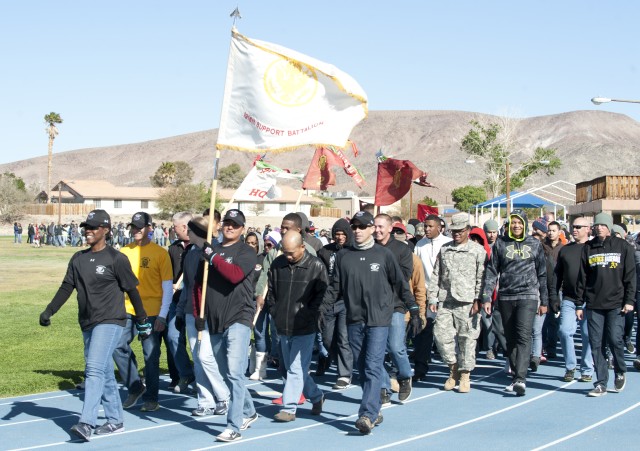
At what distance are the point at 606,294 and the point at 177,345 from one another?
4.73m

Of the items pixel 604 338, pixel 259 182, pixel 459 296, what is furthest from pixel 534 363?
pixel 259 182

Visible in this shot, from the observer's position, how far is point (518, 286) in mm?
10133

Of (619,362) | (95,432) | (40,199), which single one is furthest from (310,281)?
(40,199)

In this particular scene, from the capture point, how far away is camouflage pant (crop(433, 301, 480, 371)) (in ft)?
33.4

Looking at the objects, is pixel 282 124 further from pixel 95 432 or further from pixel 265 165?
pixel 265 165

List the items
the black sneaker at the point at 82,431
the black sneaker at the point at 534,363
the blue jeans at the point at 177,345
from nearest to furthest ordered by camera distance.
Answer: the black sneaker at the point at 82,431 → the blue jeans at the point at 177,345 → the black sneaker at the point at 534,363

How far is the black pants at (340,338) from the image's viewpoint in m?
10.8

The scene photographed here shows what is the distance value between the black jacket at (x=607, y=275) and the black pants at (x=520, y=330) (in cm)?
65

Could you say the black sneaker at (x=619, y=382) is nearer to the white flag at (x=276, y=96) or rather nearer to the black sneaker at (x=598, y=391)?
the black sneaker at (x=598, y=391)

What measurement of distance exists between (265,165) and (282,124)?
11.7 meters

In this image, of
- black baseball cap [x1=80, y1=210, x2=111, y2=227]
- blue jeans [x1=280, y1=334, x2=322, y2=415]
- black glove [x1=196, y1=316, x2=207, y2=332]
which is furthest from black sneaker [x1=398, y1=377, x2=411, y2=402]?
black baseball cap [x1=80, y1=210, x2=111, y2=227]

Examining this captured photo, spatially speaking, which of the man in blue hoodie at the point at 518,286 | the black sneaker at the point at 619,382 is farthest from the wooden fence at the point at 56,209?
the black sneaker at the point at 619,382

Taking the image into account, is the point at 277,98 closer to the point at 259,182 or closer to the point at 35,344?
the point at 35,344

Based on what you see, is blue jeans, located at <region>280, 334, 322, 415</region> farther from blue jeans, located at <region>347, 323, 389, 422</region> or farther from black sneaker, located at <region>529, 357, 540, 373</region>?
black sneaker, located at <region>529, 357, 540, 373</region>
